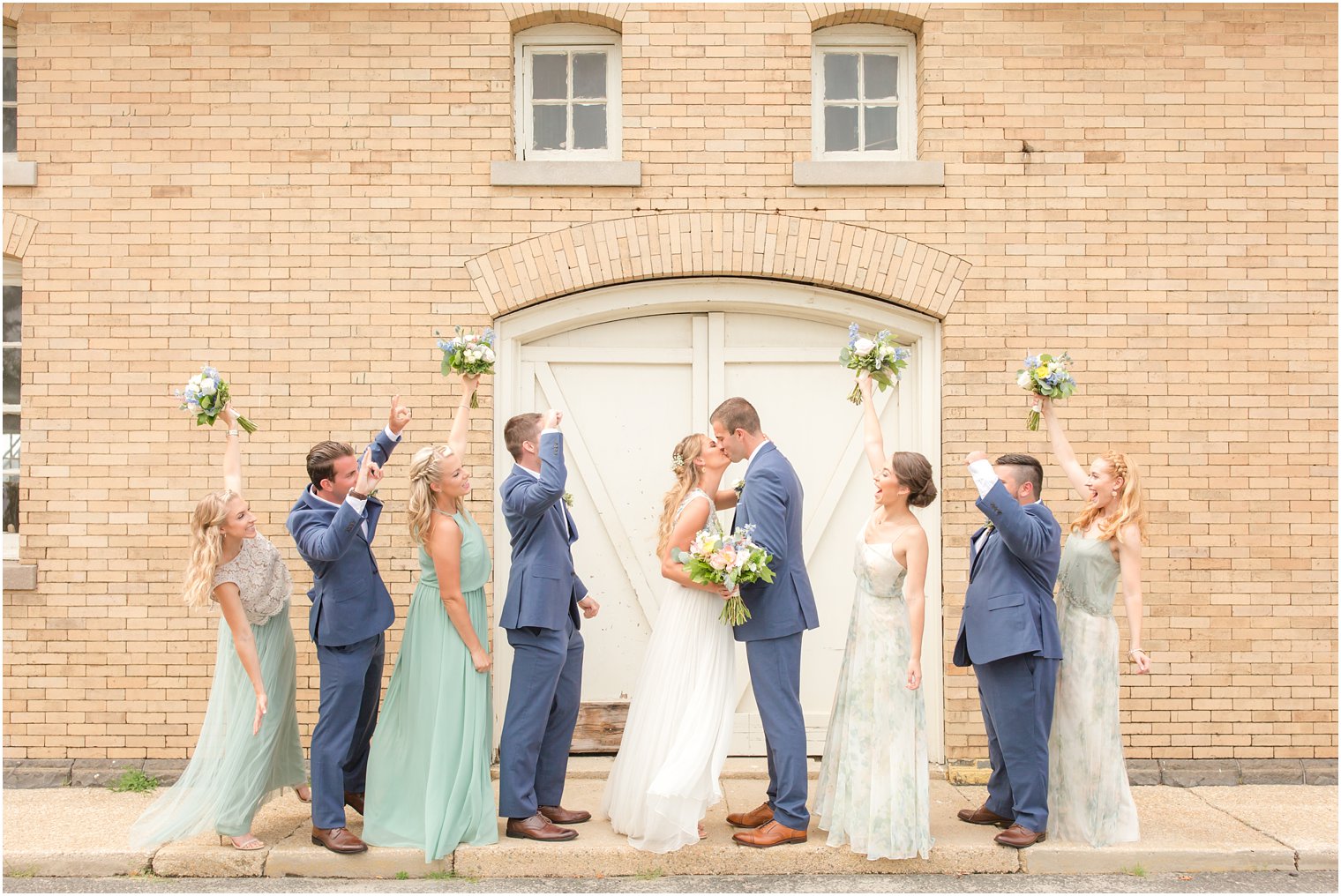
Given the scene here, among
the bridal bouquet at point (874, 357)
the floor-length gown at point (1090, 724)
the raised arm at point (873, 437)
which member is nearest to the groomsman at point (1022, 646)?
the floor-length gown at point (1090, 724)

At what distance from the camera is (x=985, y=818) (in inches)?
247

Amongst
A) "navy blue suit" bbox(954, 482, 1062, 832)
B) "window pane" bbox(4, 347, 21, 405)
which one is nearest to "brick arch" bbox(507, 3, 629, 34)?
"window pane" bbox(4, 347, 21, 405)

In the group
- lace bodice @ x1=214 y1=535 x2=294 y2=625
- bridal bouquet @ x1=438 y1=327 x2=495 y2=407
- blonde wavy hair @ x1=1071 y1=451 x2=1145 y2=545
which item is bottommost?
lace bodice @ x1=214 y1=535 x2=294 y2=625

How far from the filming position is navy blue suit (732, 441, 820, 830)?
5828 millimetres

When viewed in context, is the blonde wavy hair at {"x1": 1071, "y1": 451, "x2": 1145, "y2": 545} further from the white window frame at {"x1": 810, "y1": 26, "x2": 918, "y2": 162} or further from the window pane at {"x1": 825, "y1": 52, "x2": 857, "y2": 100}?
the window pane at {"x1": 825, "y1": 52, "x2": 857, "y2": 100}

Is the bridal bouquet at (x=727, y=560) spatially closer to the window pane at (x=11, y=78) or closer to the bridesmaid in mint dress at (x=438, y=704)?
the bridesmaid in mint dress at (x=438, y=704)

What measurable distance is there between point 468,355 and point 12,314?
3.61 metres

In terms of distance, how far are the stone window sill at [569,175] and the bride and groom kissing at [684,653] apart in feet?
6.72

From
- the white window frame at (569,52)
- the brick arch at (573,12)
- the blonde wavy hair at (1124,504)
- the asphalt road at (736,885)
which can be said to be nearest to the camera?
the asphalt road at (736,885)

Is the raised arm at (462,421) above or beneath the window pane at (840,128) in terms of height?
beneath

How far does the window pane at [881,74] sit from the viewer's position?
7844mm

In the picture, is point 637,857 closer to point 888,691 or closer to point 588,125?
point 888,691

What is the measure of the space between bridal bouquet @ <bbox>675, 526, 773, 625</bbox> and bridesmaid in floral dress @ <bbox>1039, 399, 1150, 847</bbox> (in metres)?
1.67

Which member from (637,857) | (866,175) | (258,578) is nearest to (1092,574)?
(637,857)
